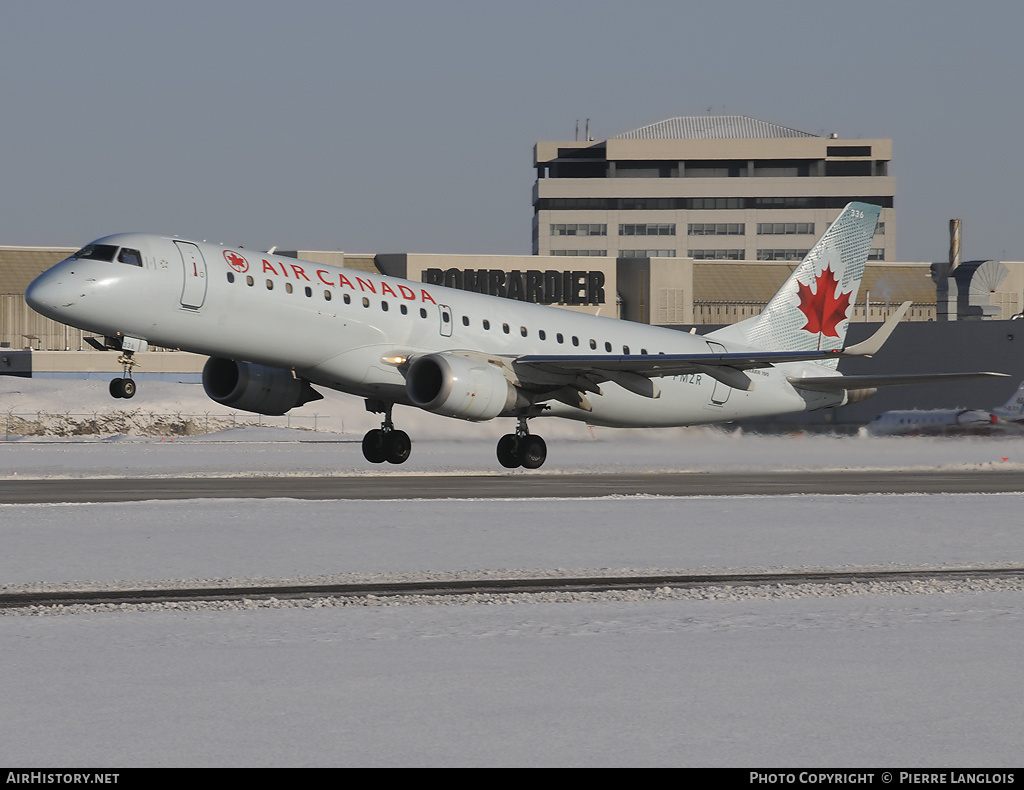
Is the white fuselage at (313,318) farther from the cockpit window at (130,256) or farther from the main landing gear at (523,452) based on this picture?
the main landing gear at (523,452)

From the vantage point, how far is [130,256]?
27859mm

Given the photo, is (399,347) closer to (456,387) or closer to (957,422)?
(456,387)

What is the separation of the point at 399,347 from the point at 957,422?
24473 mm

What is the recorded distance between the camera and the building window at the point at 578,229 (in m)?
167

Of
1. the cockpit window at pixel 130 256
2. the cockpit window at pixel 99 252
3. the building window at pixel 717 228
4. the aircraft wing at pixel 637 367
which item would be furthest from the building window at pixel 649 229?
the cockpit window at pixel 99 252

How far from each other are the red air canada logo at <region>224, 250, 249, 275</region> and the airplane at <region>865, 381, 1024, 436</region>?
2781cm

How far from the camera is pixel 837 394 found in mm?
40031

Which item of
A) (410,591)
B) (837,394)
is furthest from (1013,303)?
(410,591)

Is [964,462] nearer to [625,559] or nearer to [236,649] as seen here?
[625,559]

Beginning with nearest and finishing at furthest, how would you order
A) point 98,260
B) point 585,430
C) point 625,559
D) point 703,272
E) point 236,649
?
point 236,649
point 625,559
point 98,260
point 585,430
point 703,272

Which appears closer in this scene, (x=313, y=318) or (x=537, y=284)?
(x=313, y=318)

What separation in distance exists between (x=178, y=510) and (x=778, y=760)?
16.4 m

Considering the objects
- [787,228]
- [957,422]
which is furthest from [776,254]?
[957,422]

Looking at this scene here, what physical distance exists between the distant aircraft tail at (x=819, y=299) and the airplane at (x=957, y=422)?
711 centimetres
